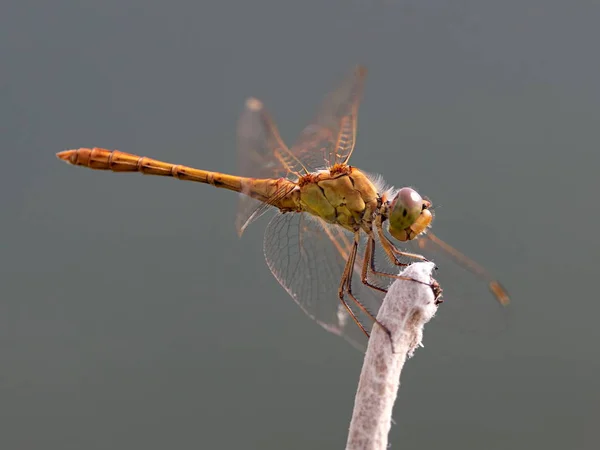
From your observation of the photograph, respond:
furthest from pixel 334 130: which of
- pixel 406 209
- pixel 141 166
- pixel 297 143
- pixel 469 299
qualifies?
pixel 141 166

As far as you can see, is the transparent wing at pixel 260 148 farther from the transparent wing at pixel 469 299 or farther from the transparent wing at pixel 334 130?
the transparent wing at pixel 469 299

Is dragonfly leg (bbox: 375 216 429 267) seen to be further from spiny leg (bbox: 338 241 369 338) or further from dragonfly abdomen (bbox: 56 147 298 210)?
dragonfly abdomen (bbox: 56 147 298 210)

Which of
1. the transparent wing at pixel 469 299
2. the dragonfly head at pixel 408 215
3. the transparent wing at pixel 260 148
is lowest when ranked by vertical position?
the transparent wing at pixel 469 299

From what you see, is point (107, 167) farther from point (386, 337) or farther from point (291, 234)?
point (386, 337)

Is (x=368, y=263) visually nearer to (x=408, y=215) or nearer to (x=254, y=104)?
(x=408, y=215)

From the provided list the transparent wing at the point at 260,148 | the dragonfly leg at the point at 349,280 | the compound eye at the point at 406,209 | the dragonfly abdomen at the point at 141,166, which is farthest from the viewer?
the dragonfly abdomen at the point at 141,166

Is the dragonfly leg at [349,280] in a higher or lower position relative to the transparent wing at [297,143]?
lower

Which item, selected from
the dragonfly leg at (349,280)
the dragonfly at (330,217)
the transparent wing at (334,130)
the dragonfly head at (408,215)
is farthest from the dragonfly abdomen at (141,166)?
the dragonfly head at (408,215)

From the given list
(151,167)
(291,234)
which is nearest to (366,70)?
(291,234)

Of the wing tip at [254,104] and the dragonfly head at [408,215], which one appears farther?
the wing tip at [254,104]
